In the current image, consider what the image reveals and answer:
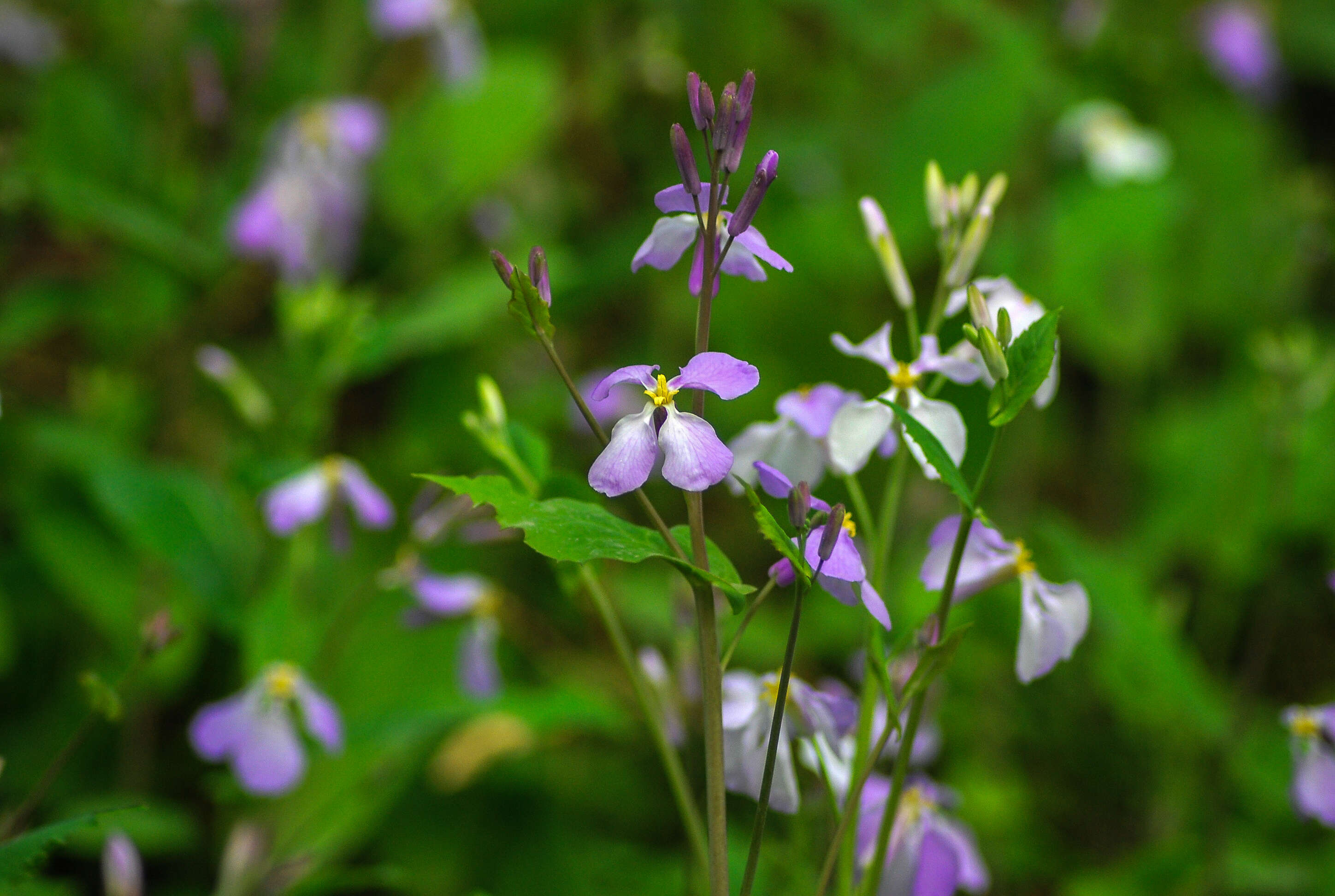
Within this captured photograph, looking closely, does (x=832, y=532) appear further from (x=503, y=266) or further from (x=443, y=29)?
(x=443, y=29)

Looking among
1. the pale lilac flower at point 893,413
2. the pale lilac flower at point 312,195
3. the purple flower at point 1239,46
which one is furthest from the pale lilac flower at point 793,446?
the purple flower at point 1239,46

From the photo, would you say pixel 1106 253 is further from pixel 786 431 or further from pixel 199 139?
pixel 199 139

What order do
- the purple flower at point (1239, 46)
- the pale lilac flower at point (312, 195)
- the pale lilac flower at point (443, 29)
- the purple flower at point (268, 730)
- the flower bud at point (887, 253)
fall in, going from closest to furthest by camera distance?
1. the flower bud at point (887, 253)
2. the purple flower at point (268, 730)
3. the pale lilac flower at point (312, 195)
4. the pale lilac flower at point (443, 29)
5. the purple flower at point (1239, 46)

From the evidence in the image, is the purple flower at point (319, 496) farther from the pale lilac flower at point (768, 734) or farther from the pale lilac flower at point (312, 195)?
the pale lilac flower at point (312, 195)

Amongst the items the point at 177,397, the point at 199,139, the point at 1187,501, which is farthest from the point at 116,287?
the point at 1187,501

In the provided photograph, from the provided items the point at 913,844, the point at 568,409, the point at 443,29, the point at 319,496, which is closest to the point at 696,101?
the point at 913,844

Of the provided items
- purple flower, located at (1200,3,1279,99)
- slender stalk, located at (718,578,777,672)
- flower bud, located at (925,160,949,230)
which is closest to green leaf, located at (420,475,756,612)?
slender stalk, located at (718,578,777,672)

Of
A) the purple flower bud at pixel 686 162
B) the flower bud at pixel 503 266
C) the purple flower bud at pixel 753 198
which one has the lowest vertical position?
the flower bud at pixel 503 266
